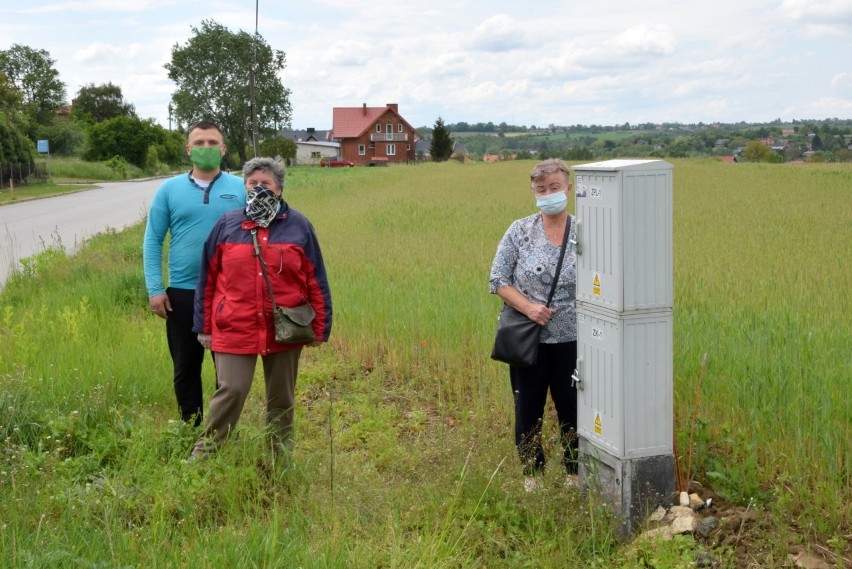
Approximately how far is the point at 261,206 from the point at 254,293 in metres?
0.47

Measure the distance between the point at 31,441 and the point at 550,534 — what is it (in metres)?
3.16

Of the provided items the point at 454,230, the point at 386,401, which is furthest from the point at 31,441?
the point at 454,230

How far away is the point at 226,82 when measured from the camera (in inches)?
3063

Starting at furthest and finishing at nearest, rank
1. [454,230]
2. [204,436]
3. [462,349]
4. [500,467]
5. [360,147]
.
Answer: [360,147], [454,230], [462,349], [204,436], [500,467]

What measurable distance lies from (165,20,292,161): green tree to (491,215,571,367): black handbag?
240ft

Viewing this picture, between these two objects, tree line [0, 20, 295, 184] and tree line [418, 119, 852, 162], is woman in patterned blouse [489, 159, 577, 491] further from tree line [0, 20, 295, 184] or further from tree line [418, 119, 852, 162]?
tree line [0, 20, 295, 184]

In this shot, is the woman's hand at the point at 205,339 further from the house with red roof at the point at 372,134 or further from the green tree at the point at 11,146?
the house with red roof at the point at 372,134

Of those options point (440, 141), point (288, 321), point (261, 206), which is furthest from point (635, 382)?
point (440, 141)

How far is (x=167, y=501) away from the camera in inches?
180

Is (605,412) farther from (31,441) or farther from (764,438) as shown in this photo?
(31,441)

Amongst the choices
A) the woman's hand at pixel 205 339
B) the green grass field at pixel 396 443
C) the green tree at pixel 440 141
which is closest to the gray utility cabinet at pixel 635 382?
the green grass field at pixel 396 443

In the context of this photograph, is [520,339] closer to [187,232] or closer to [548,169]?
[548,169]

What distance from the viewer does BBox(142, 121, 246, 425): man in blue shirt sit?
5.85 metres

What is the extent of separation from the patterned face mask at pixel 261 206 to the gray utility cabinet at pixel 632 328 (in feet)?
5.51
